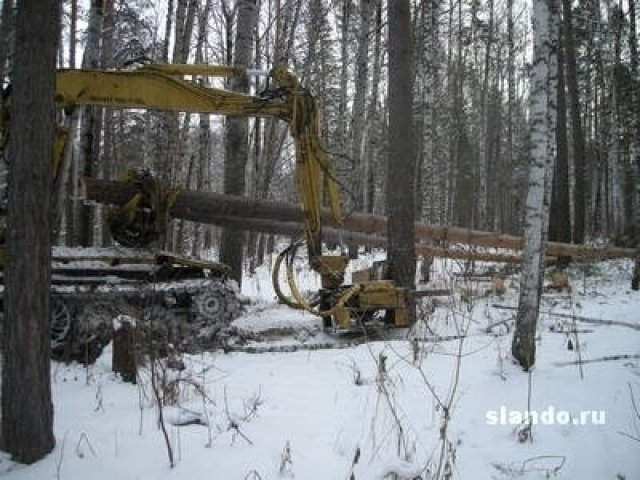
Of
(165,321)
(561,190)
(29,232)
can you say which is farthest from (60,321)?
(561,190)

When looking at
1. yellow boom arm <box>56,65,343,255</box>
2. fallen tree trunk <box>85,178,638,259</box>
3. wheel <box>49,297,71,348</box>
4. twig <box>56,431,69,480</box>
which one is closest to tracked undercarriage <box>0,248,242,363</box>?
wheel <box>49,297,71,348</box>

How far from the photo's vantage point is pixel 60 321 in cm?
763

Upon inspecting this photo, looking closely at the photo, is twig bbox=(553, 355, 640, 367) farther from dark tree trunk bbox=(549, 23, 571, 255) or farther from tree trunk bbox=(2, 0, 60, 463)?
dark tree trunk bbox=(549, 23, 571, 255)

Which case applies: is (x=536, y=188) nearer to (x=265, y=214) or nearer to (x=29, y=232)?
(x=29, y=232)

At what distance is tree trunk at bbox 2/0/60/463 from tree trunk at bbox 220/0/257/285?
21.4 ft

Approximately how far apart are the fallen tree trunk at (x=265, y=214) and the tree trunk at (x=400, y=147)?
1.97 metres

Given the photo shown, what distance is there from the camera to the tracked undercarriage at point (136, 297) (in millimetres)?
7523

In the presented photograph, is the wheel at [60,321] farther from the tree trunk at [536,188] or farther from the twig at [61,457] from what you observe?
the tree trunk at [536,188]

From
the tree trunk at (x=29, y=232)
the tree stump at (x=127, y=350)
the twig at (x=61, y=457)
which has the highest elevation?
the tree trunk at (x=29, y=232)

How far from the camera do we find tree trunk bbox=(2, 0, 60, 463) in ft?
12.4

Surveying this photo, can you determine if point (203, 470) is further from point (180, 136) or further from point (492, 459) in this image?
point (180, 136)

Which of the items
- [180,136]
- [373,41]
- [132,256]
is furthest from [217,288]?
[373,41]

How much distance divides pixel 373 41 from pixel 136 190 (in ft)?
46.2

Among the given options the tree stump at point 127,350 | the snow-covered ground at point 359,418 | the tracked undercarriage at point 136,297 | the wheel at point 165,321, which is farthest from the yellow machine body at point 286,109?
the tree stump at point 127,350
